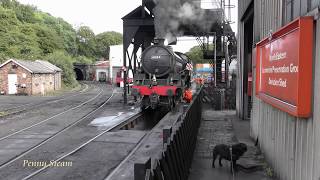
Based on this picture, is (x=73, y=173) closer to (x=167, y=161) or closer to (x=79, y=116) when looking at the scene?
(x=167, y=161)

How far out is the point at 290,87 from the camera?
20.4ft

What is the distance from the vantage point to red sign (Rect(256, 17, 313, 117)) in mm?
5602

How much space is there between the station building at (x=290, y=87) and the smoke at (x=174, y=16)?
37.1 feet

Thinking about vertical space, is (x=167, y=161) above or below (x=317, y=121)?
below

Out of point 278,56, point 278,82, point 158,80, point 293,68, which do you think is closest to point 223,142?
point 278,82

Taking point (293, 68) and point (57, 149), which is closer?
point (293, 68)

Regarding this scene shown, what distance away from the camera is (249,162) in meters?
9.44

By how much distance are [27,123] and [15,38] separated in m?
48.5

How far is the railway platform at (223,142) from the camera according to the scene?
8.34 meters

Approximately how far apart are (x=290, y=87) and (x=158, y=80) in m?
13.4

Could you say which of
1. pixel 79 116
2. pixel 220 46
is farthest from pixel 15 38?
pixel 79 116

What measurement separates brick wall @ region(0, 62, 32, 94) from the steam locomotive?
2040 cm

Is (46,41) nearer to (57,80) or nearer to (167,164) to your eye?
(57,80)

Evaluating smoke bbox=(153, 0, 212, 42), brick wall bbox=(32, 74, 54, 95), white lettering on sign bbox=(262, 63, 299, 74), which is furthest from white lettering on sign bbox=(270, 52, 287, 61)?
brick wall bbox=(32, 74, 54, 95)
